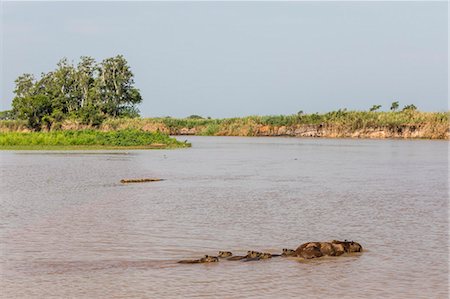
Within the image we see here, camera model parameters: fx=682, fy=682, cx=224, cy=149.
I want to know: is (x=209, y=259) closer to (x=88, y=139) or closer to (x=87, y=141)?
(x=87, y=141)

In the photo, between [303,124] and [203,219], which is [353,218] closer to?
[203,219]

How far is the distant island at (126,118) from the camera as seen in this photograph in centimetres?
7906

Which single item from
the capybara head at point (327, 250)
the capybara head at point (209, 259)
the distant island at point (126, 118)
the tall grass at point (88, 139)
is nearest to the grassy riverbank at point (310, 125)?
the distant island at point (126, 118)

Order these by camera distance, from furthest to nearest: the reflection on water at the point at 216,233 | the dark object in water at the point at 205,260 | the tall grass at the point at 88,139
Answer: the tall grass at the point at 88,139
the dark object in water at the point at 205,260
the reflection on water at the point at 216,233

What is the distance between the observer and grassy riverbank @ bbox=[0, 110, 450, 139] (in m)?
77.8

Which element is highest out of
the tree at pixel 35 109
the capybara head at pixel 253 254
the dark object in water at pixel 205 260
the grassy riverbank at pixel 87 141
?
the tree at pixel 35 109

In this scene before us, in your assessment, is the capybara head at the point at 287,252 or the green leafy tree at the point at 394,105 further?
the green leafy tree at the point at 394,105

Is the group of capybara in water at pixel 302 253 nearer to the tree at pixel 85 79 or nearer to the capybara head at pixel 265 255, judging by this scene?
the capybara head at pixel 265 255

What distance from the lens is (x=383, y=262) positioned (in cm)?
1156

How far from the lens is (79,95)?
308 feet

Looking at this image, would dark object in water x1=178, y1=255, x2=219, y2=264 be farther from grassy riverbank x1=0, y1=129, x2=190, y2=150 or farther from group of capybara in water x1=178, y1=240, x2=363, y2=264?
grassy riverbank x1=0, y1=129, x2=190, y2=150

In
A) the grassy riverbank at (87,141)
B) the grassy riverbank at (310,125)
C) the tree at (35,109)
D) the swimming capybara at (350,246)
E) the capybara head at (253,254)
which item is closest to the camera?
the capybara head at (253,254)

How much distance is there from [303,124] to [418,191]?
6690cm

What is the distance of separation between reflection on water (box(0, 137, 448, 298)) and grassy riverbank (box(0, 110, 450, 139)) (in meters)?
50.7
